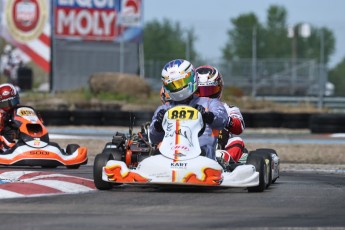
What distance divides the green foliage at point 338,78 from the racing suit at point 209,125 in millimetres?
26021

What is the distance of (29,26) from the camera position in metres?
39.1

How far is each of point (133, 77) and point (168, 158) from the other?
87.9ft

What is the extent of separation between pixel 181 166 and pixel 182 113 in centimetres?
60

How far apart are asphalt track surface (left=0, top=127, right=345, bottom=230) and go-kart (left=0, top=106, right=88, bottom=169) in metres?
3.72

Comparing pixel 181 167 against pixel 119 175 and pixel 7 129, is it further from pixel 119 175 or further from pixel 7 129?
pixel 7 129

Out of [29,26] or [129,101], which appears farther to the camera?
[29,26]

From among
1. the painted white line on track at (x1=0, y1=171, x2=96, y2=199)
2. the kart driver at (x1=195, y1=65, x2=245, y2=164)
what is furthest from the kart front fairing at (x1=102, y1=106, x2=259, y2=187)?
the kart driver at (x1=195, y1=65, x2=245, y2=164)

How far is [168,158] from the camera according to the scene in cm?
1038

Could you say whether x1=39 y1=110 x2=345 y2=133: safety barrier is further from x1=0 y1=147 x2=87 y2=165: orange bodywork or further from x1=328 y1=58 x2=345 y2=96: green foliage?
x1=0 y1=147 x2=87 y2=165: orange bodywork

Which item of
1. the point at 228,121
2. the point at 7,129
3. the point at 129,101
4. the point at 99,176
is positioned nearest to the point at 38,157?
the point at 7,129

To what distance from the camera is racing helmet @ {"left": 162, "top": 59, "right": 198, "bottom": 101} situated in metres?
11.0

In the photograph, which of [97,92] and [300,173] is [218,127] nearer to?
[300,173]

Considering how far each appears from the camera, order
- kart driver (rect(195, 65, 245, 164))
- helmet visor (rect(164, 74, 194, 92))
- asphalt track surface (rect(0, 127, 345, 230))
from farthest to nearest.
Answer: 1. kart driver (rect(195, 65, 245, 164))
2. helmet visor (rect(164, 74, 194, 92))
3. asphalt track surface (rect(0, 127, 345, 230))

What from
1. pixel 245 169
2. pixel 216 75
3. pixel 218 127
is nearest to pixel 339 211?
pixel 245 169
